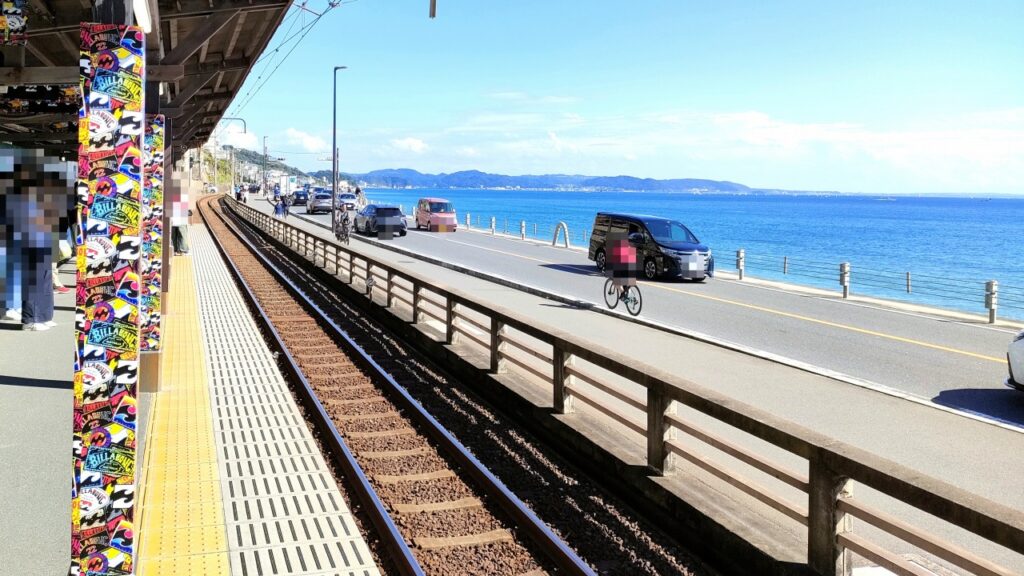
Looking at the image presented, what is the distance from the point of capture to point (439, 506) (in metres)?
6.66

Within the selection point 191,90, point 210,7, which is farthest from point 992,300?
point 191,90

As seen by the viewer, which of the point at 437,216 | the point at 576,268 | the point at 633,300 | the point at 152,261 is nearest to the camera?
the point at 152,261

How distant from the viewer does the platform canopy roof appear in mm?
10915

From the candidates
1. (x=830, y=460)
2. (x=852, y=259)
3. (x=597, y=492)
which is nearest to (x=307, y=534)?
(x=597, y=492)

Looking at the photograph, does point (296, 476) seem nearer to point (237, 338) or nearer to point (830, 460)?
point (830, 460)

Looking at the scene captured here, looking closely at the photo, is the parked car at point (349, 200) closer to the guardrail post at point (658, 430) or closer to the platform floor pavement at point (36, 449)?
the platform floor pavement at point (36, 449)

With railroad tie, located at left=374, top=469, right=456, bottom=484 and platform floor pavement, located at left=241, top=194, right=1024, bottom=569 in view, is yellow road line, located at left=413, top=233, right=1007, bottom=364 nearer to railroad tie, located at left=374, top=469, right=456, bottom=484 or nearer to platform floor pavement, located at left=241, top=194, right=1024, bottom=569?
platform floor pavement, located at left=241, top=194, right=1024, bottom=569

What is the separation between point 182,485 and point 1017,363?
9566mm

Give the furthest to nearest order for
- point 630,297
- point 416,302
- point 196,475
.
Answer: point 630,297 → point 416,302 → point 196,475

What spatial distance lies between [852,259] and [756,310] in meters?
71.4

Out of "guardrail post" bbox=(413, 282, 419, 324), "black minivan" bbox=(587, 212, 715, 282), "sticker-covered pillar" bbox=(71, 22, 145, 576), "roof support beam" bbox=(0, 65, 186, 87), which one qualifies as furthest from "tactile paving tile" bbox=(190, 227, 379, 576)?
"black minivan" bbox=(587, 212, 715, 282)

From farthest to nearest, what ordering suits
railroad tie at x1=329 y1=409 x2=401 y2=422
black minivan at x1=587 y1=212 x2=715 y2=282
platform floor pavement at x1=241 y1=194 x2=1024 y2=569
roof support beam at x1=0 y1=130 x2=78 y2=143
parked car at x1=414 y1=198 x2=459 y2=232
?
parked car at x1=414 y1=198 x2=459 y2=232 → black minivan at x1=587 y1=212 x2=715 y2=282 → roof support beam at x1=0 y1=130 x2=78 y2=143 → railroad tie at x1=329 y1=409 x2=401 y2=422 → platform floor pavement at x1=241 y1=194 x2=1024 y2=569

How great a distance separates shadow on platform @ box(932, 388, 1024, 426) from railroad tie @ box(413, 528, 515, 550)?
6.98m

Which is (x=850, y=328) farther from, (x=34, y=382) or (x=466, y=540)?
(x=34, y=382)
